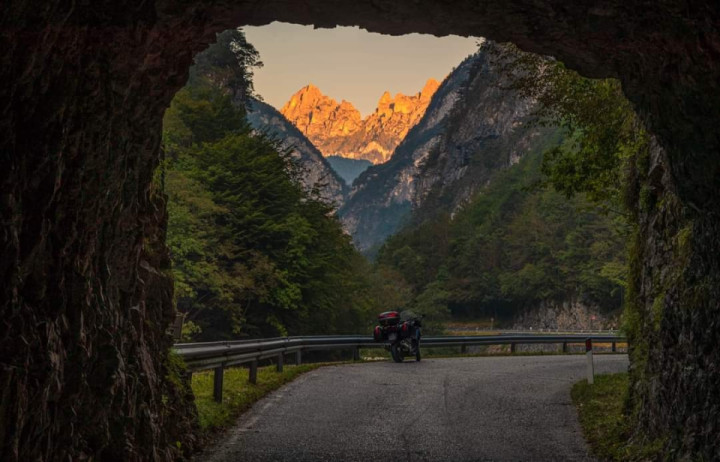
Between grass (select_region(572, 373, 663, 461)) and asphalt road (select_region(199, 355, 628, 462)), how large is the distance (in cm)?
21

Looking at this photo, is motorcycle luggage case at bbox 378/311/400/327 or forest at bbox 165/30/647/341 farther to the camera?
motorcycle luggage case at bbox 378/311/400/327

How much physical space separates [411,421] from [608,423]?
9.30 ft

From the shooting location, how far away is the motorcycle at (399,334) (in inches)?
798

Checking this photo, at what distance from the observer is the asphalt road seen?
26.0 feet

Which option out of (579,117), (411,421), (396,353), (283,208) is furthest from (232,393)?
(283,208)

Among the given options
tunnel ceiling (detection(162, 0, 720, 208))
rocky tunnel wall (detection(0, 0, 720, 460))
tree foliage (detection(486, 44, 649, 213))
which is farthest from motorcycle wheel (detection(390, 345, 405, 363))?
tunnel ceiling (detection(162, 0, 720, 208))

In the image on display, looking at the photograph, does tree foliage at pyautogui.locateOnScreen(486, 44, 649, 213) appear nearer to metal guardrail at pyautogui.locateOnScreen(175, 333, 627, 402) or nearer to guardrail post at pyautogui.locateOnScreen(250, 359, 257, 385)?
metal guardrail at pyautogui.locateOnScreen(175, 333, 627, 402)

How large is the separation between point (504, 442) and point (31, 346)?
20.2 ft

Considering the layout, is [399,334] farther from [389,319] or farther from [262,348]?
[262,348]

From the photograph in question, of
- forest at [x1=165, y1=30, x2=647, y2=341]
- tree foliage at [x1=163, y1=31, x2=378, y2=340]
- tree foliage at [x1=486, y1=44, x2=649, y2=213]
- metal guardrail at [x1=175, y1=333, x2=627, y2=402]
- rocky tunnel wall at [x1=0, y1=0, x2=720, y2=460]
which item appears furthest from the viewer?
tree foliage at [x1=163, y1=31, x2=378, y2=340]

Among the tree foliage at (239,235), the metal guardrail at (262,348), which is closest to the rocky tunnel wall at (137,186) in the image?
the metal guardrail at (262,348)

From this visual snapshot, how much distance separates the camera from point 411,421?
32.8 ft

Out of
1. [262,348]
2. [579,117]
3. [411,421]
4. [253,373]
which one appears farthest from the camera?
[262,348]

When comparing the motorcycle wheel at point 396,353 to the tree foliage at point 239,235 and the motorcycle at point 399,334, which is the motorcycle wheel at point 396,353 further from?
the tree foliage at point 239,235
